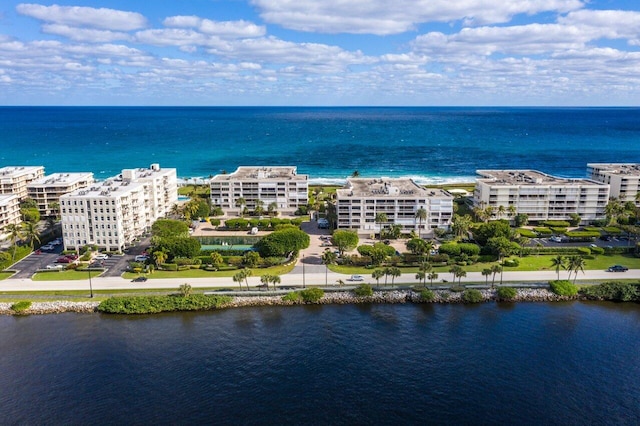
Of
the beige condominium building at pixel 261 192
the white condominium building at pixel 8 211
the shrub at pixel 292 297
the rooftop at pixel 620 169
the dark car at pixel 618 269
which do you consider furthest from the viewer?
the beige condominium building at pixel 261 192

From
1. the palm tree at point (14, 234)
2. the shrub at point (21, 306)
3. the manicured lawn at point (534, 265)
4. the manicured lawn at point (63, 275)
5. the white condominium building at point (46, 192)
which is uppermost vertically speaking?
the white condominium building at point (46, 192)

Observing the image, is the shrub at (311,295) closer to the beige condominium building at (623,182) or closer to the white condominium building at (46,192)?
the white condominium building at (46,192)

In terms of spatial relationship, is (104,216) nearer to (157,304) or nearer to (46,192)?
(157,304)

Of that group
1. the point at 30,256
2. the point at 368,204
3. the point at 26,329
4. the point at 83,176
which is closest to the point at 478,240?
the point at 368,204

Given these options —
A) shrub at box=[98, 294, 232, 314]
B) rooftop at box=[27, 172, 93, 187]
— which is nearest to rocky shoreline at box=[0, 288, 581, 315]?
shrub at box=[98, 294, 232, 314]

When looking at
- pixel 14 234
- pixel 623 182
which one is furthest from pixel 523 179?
pixel 14 234

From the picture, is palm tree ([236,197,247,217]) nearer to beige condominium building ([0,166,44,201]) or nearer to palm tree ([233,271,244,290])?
palm tree ([233,271,244,290])

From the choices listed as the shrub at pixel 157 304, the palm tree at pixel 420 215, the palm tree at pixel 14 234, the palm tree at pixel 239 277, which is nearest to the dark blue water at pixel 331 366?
the shrub at pixel 157 304

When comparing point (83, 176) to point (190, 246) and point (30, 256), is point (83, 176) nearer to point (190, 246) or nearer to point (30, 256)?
point (30, 256)
